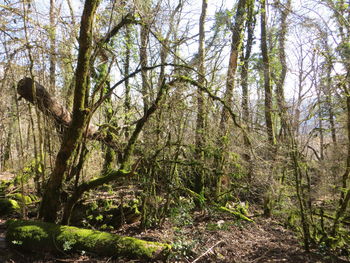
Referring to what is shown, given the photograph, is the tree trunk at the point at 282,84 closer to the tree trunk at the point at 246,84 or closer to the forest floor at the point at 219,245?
the tree trunk at the point at 246,84

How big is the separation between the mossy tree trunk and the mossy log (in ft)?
1.43

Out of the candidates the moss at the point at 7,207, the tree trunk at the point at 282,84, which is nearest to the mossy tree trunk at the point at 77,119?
the moss at the point at 7,207

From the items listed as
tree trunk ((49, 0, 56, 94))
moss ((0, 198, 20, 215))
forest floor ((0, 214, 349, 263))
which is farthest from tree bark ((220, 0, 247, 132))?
moss ((0, 198, 20, 215))

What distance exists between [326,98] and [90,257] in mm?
5333

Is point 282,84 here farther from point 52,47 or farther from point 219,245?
point 52,47

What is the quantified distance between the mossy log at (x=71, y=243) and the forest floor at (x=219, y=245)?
120mm

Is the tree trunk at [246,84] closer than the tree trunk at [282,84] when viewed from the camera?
No

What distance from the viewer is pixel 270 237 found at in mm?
6320

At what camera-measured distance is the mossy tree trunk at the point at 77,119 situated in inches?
163

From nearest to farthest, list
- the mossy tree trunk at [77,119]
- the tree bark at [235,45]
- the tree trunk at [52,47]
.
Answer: the mossy tree trunk at [77,119] < the tree trunk at [52,47] < the tree bark at [235,45]

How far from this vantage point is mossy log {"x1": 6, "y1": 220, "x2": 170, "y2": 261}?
164 inches

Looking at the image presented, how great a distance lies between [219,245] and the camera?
5230 millimetres

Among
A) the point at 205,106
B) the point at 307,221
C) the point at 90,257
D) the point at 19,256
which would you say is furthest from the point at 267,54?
the point at 19,256

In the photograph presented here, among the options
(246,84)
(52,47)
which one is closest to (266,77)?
(246,84)
